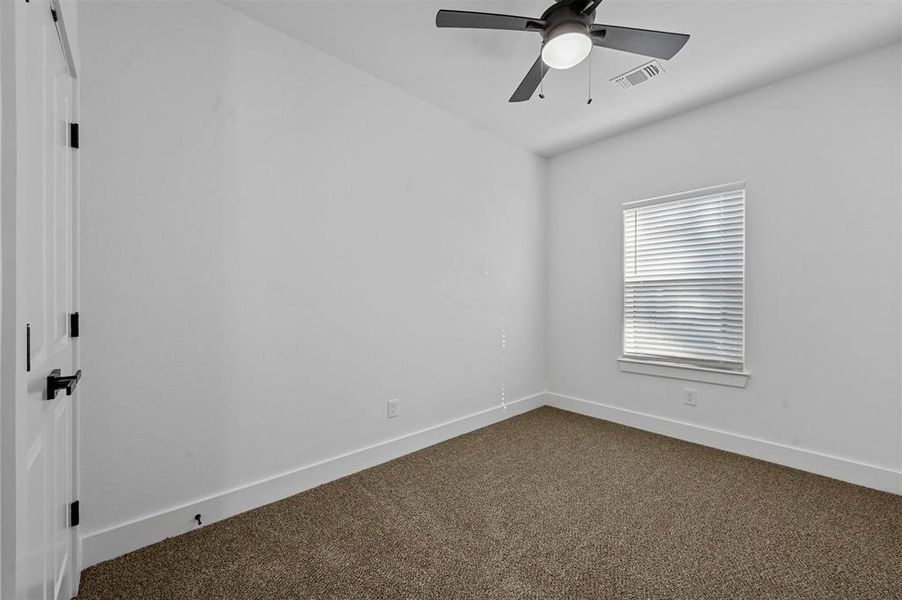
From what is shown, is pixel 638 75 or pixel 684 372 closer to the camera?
pixel 638 75

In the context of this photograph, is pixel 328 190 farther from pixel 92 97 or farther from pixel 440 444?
pixel 440 444

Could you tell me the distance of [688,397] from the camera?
3355 millimetres

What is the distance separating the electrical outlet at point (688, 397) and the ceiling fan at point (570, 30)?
8.32 ft

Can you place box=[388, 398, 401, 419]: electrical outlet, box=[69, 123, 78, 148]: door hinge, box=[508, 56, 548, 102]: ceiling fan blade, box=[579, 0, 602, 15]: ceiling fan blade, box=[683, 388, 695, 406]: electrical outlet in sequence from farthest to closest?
1. box=[683, 388, 695, 406]: electrical outlet
2. box=[388, 398, 401, 419]: electrical outlet
3. box=[508, 56, 548, 102]: ceiling fan blade
4. box=[579, 0, 602, 15]: ceiling fan blade
5. box=[69, 123, 78, 148]: door hinge

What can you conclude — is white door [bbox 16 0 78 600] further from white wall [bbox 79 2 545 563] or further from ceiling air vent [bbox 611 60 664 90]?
ceiling air vent [bbox 611 60 664 90]

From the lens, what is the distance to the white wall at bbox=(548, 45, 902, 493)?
252cm

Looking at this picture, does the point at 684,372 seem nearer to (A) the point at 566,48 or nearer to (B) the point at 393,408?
(B) the point at 393,408

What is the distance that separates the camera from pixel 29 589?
3.30ft

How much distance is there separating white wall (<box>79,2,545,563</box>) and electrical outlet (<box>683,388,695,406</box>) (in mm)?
1874

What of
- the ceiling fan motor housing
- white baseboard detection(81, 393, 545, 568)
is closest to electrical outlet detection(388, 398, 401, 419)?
white baseboard detection(81, 393, 545, 568)

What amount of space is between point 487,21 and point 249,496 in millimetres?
2705

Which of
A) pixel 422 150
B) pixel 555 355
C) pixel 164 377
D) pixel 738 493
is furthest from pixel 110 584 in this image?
pixel 555 355

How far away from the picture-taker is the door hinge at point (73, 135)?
63.4 inches

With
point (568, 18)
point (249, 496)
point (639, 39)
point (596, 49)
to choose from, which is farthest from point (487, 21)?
point (249, 496)
